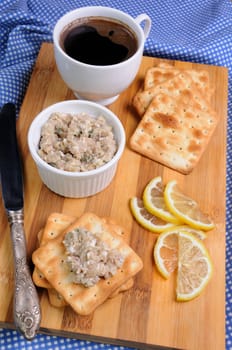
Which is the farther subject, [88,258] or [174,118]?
[174,118]

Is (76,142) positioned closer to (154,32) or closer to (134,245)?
(134,245)

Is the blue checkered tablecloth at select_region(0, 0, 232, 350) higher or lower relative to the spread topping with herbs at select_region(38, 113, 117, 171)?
lower

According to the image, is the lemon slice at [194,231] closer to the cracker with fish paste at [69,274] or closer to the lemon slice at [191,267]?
the lemon slice at [191,267]

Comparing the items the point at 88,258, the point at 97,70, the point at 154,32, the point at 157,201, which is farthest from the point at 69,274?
the point at 154,32

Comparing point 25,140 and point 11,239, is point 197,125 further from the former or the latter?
point 11,239

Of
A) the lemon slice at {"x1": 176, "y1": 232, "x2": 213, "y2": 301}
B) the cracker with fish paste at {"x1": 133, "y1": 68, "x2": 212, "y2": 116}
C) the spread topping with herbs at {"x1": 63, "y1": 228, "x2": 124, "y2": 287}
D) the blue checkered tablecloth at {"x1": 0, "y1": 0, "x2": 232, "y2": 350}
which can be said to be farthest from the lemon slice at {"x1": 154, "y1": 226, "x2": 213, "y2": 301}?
the cracker with fish paste at {"x1": 133, "y1": 68, "x2": 212, "y2": 116}

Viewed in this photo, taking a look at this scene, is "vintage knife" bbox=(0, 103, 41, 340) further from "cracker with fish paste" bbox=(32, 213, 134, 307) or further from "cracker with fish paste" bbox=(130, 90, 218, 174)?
"cracker with fish paste" bbox=(130, 90, 218, 174)
